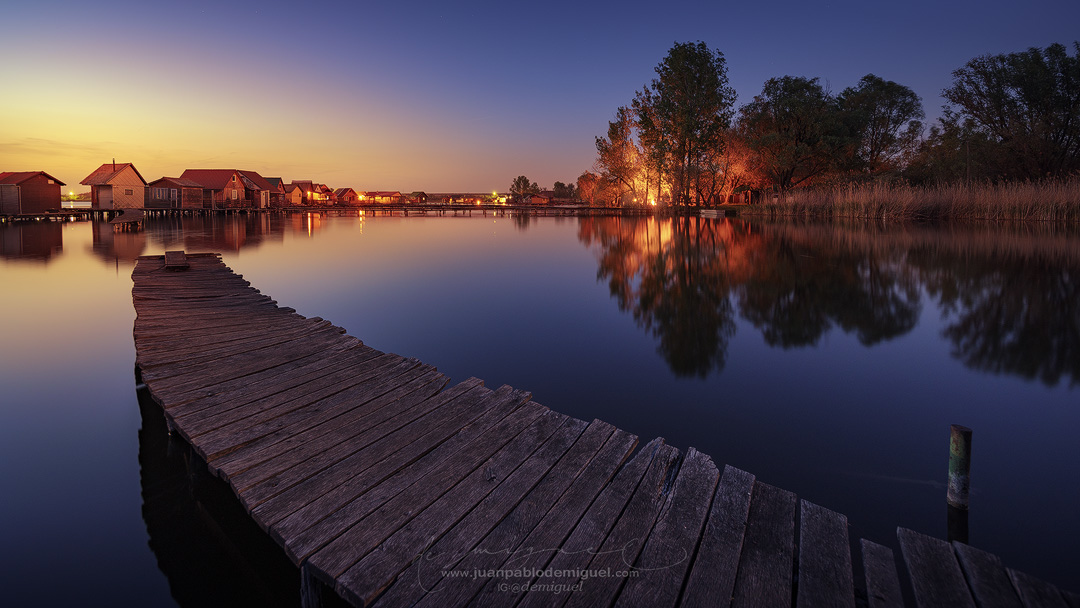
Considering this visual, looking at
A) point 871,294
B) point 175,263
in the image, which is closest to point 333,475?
point 175,263

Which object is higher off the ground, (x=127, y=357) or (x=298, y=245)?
(x=298, y=245)

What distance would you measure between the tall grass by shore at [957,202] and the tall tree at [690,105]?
18596 mm

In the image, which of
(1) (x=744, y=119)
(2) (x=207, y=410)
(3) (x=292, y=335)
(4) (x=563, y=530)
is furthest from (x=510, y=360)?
(1) (x=744, y=119)

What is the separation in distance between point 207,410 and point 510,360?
433cm

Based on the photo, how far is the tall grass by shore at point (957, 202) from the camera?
24688 millimetres

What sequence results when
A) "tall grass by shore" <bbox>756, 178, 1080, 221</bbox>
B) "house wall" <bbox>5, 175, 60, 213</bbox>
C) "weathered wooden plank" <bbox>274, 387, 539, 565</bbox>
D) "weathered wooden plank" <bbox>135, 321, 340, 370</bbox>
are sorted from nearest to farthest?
"weathered wooden plank" <bbox>274, 387, 539, 565</bbox>, "weathered wooden plank" <bbox>135, 321, 340, 370</bbox>, "tall grass by shore" <bbox>756, 178, 1080, 221</bbox>, "house wall" <bbox>5, 175, 60, 213</bbox>

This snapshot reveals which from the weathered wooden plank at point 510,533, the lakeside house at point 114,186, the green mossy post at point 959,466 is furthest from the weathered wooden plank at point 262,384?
the lakeside house at point 114,186

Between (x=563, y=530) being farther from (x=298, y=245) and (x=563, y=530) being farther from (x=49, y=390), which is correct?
(x=298, y=245)

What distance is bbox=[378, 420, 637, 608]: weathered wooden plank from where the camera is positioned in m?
2.46

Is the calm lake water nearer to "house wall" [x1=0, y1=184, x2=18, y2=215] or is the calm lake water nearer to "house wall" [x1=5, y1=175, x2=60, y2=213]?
"house wall" [x1=0, y1=184, x2=18, y2=215]

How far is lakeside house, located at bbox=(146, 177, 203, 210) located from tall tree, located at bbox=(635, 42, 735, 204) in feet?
181

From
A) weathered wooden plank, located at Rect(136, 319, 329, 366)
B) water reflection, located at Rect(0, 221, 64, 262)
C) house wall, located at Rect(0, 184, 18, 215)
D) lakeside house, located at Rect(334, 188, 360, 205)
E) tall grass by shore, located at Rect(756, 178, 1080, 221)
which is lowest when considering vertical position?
weathered wooden plank, located at Rect(136, 319, 329, 366)

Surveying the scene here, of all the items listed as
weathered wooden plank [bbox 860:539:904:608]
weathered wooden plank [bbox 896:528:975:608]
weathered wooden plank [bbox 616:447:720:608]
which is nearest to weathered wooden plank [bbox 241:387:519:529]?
weathered wooden plank [bbox 616:447:720:608]

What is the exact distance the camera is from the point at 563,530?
2.91m
